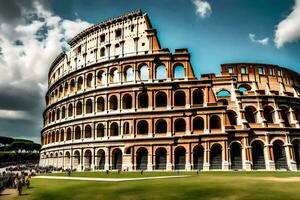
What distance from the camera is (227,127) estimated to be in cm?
3500

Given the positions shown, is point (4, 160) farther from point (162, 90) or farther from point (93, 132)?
point (162, 90)

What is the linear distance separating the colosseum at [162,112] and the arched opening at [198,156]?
12 cm

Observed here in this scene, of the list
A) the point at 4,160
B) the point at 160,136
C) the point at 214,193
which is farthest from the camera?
the point at 4,160

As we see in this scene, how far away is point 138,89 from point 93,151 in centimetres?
1040

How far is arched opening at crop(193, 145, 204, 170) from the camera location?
116ft

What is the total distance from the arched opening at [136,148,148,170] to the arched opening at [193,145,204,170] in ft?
20.2

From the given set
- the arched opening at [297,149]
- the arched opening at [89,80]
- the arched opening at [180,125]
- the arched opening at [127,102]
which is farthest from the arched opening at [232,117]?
the arched opening at [89,80]

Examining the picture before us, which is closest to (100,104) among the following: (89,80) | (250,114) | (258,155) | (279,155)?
(89,80)

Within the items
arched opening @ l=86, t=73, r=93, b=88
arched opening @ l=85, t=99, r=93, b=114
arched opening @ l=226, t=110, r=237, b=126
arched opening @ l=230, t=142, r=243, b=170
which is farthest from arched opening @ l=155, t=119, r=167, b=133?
arched opening @ l=86, t=73, r=93, b=88

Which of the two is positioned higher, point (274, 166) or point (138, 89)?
point (138, 89)

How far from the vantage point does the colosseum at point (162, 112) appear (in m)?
35.2

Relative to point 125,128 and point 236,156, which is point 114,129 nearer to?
point 125,128

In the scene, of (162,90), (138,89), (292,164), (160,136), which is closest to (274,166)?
(292,164)

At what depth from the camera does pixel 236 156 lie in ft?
115
